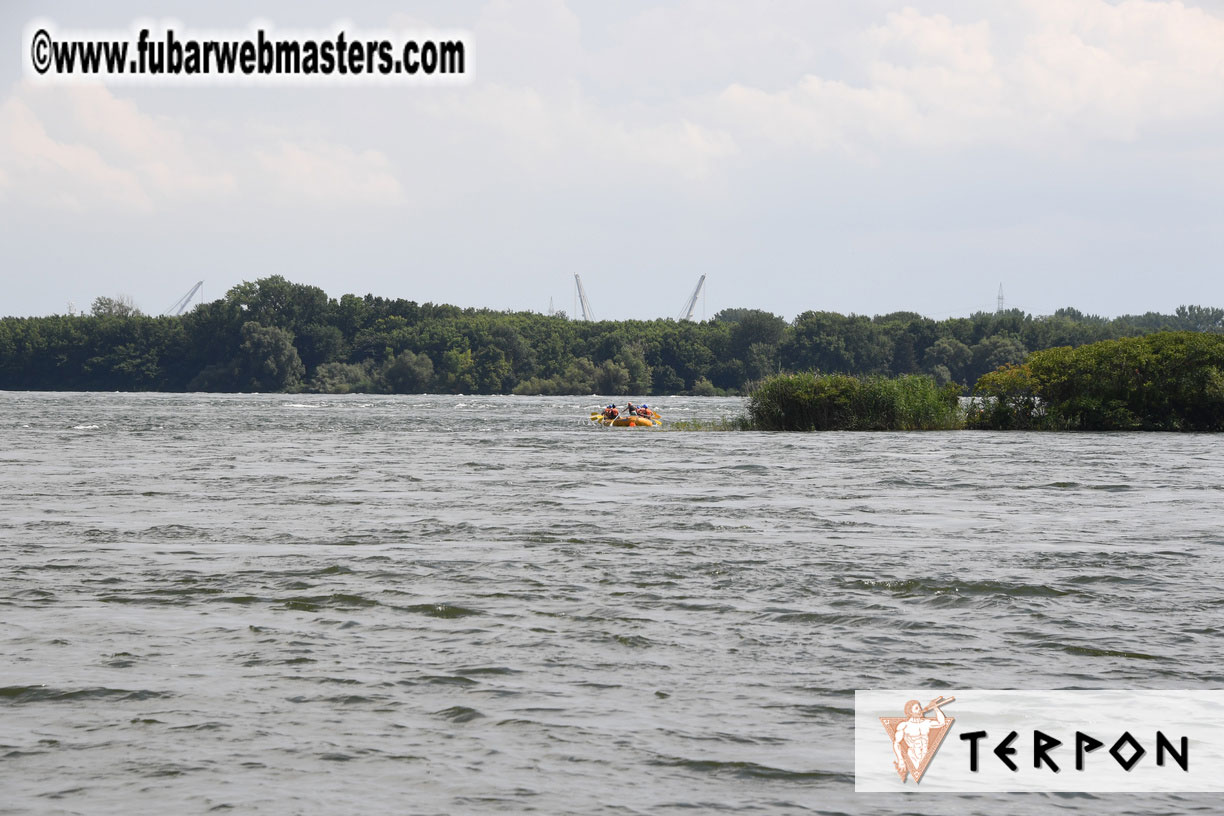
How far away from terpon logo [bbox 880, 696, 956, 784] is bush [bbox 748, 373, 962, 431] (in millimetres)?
43903

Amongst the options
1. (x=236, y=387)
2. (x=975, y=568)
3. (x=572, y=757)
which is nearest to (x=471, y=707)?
(x=572, y=757)

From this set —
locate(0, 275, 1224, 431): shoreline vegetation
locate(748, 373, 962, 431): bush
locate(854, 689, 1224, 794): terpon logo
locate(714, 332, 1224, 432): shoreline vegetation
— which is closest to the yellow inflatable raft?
locate(714, 332, 1224, 432): shoreline vegetation

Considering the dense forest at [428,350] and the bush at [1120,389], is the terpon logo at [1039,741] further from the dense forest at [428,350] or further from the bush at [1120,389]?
the dense forest at [428,350]

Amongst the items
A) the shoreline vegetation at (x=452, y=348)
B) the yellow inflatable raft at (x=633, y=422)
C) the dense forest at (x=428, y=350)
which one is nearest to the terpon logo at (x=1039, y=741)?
the yellow inflatable raft at (x=633, y=422)

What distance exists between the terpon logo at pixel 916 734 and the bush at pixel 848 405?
144ft

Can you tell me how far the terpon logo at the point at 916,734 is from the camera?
806 centimetres

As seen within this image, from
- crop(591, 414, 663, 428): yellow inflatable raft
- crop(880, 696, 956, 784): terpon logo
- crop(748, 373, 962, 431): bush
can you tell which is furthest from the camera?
crop(591, 414, 663, 428): yellow inflatable raft

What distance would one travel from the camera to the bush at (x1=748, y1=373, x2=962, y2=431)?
52750 millimetres

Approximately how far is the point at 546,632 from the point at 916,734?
413 centimetres

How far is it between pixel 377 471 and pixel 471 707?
939 inches

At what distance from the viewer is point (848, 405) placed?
173 feet

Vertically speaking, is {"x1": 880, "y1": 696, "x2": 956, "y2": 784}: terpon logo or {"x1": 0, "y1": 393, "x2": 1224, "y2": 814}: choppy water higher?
{"x1": 0, "y1": 393, "x2": 1224, "y2": 814}: choppy water

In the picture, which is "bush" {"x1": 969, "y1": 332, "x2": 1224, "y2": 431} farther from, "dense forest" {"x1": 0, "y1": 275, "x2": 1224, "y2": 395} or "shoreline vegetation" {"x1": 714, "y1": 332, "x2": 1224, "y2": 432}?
"dense forest" {"x1": 0, "y1": 275, "x2": 1224, "y2": 395}

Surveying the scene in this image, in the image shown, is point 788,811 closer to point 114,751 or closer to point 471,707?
point 471,707
